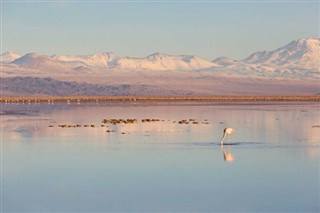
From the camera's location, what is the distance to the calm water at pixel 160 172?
1428 centimetres

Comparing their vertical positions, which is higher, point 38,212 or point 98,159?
point 98,159

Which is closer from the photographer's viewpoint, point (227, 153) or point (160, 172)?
point (160, 172)

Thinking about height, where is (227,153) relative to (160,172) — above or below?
above

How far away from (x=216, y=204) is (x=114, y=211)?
6.81 ft

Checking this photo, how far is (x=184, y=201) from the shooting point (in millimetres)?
14453

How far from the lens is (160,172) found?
60.9ft

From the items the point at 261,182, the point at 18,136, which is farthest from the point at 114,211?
the point at 18,136

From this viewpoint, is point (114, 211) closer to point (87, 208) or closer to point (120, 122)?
point (87, 208)

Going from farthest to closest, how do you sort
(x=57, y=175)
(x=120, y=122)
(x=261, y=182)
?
(x=120, y=122)
(x=57, y=175)
(x=261, y=182)

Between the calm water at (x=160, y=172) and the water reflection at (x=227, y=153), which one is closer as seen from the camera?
the calm water at (x=160, y=172)

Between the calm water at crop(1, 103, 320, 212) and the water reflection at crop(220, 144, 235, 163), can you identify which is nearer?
the calm water at crop(1, 103, 320, 212)

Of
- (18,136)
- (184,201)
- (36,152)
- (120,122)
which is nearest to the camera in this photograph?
(184,201)

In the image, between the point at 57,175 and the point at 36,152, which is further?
the point at 36,152

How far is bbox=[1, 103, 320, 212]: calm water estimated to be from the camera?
1428 cm
